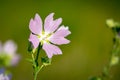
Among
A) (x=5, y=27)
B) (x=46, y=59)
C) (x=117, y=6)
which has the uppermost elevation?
(x=117, y=6)

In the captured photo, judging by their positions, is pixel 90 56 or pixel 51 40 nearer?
pixel 51 40

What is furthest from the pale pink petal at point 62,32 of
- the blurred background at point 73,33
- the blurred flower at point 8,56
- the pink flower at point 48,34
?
the blurred background at point 73,33

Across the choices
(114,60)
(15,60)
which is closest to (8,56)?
(15,60)

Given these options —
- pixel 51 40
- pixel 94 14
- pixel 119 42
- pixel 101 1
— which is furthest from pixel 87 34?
pixel 51 40

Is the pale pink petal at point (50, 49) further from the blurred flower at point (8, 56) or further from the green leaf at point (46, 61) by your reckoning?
the blurred flower at point (8, 56)

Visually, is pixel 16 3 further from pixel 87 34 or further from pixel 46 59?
pixel 46 59

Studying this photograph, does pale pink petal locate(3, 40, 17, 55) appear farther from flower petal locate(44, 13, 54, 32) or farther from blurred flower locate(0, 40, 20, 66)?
flower petal locate(44, 13, 54, 32)
